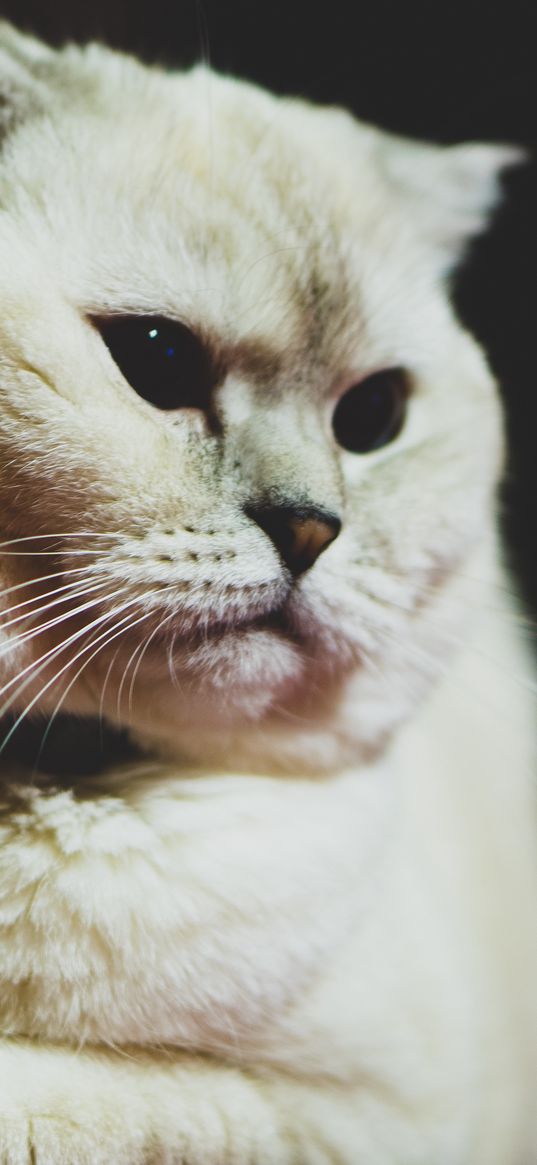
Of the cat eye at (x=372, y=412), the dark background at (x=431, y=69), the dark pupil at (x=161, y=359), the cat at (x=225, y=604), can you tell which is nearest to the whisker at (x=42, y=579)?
the cat at (x=225, y=604)

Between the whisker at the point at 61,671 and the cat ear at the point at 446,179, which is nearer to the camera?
the whisker at the point at 61,671

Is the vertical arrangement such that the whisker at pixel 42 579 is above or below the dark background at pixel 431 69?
below

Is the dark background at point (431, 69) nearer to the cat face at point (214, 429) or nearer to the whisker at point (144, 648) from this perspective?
the cat face at point (214, 429)

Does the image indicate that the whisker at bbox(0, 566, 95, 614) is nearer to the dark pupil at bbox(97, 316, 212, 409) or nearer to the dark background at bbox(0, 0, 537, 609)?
the dark pupil at bbox(97, 316, 212, 409)

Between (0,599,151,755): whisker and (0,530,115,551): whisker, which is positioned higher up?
(0,530,115,551): whisker

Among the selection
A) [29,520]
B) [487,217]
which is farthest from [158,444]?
[487,217]

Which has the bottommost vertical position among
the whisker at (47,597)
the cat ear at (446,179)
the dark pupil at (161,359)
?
the whisker at (47,597)

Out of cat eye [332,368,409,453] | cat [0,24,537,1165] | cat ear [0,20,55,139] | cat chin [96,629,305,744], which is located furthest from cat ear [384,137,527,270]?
cat chin [96,629,305,744]

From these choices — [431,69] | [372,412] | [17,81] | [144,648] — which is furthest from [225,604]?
[431,69]
